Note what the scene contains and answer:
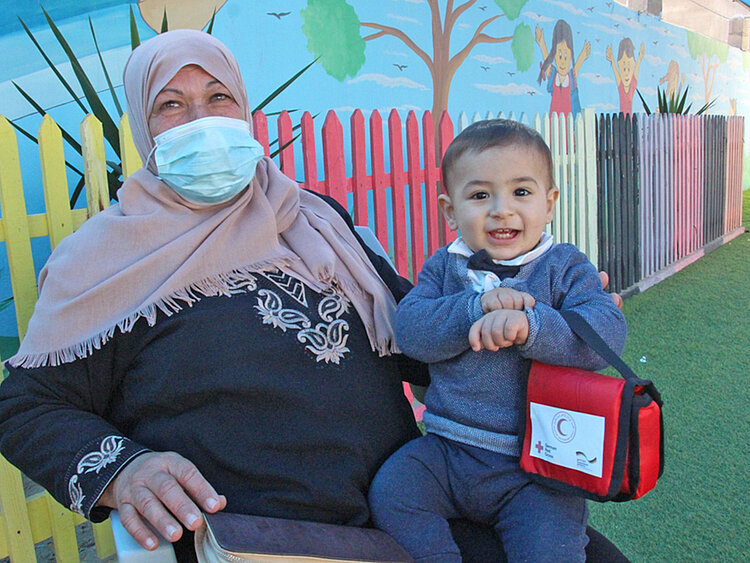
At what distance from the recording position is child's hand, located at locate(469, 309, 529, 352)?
1432 millimetres

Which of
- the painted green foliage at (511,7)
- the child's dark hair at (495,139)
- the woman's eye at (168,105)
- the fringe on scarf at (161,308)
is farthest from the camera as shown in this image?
the painted green foliage at (511,7)

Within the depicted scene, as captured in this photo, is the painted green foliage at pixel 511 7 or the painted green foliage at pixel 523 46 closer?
the painted green foliage at pixel 511 7

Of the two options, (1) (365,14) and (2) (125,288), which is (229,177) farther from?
(1) (365,14)

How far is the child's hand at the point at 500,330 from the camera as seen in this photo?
143cm

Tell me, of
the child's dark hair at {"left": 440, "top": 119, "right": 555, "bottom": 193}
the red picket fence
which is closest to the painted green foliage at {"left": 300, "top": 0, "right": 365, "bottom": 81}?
the red picket fence

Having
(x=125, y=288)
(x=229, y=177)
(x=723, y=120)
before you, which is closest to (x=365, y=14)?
(x=229, y=177)

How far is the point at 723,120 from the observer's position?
9.23m

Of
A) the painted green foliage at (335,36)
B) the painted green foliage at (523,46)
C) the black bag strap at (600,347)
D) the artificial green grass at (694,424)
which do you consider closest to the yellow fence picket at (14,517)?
the black bag strap at (600,347)

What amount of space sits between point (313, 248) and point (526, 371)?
0.64m

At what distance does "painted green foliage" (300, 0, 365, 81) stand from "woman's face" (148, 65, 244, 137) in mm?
2877

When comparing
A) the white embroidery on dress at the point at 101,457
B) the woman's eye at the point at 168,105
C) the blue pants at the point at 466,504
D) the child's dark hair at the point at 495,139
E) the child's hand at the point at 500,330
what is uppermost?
the woman's eye at the point at 168,105

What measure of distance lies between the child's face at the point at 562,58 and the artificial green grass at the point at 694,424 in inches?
115

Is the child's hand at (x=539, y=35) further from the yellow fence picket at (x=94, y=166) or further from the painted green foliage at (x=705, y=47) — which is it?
the painted green foliage at (x=705, y=47)

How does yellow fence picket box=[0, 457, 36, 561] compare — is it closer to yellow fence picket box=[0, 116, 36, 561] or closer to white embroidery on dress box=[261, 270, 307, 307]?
yellow fence picket box=[0, 116, 36, 561]
